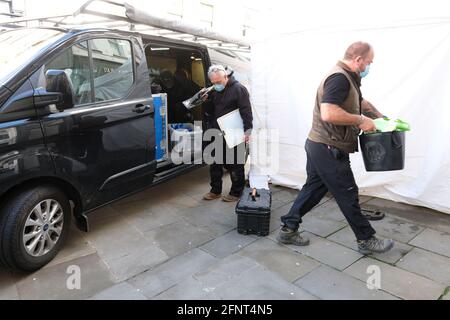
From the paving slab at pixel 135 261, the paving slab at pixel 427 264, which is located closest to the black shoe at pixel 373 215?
the paving slab at pixel 427 264

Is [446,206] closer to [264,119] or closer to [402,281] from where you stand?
[402,281]

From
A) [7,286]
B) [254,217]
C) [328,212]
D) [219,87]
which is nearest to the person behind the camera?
[7,286]

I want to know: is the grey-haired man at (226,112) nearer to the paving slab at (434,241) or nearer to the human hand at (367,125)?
the human hand at (367,125)

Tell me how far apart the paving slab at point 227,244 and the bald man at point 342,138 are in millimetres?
500

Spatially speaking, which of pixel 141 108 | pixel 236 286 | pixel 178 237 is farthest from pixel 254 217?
pixel 141 108

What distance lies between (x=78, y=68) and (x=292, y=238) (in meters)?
2.48

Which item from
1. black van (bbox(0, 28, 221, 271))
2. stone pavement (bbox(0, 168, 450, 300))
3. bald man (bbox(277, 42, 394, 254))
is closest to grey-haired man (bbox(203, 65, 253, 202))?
stone pavement (bbox(0, 168, 450, 300))

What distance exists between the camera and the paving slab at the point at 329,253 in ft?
9.79

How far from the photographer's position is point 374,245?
3.02 metres

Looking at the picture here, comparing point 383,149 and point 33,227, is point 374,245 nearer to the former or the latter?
point 383,149

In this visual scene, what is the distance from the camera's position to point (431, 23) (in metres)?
3.52

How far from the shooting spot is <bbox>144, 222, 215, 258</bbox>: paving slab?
130 inches

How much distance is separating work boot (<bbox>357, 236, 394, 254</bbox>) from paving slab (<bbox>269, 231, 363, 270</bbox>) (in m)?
0.09
